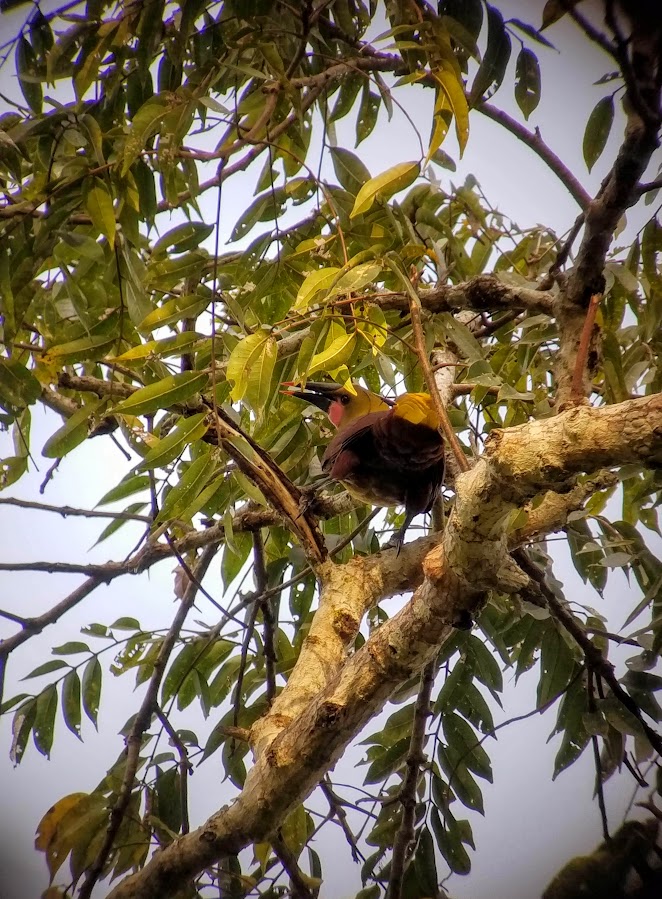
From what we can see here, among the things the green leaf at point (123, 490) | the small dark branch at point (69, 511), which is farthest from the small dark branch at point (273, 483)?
the small dark branch at point (69, 511)

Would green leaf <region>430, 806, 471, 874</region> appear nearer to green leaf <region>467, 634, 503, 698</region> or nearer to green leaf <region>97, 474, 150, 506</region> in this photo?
green leaf <region>467, 634, 503, 698</region>

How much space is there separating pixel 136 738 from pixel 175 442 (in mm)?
782

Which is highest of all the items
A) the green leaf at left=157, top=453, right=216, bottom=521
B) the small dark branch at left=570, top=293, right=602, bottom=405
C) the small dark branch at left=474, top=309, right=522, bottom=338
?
the small dark branch at left=474, top=309, right=522, bottom=338

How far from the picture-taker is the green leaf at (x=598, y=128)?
→ 1204 millimetres

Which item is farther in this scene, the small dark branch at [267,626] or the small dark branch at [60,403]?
the small dark branch at [60,403]

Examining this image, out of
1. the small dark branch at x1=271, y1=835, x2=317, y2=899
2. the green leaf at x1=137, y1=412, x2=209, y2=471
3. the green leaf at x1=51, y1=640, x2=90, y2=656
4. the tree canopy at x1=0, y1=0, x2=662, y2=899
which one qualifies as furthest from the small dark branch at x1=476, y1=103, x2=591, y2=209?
the green leaf at x1=51, y1=640, x2=90, y2=656

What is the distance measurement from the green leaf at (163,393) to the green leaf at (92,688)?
0.77 meters

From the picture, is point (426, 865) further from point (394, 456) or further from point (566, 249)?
point (566, 249)

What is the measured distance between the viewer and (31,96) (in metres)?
1.23

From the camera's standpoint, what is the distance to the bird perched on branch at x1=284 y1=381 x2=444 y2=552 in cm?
123

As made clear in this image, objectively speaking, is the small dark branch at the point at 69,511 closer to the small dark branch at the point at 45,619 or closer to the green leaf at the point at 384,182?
the small dark branch at the point at 45,619

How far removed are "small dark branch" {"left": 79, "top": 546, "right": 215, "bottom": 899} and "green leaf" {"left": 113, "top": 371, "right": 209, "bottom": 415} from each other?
0.49 meters

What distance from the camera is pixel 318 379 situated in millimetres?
1737

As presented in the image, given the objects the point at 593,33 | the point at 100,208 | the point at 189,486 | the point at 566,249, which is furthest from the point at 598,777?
the point at 100,208
